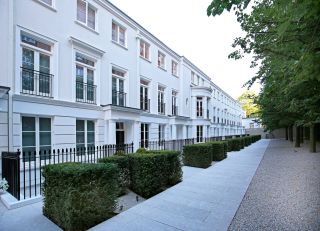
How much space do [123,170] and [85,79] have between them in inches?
278

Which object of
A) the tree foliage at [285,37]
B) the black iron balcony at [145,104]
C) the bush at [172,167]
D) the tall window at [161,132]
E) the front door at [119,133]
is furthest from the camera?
the tall window at [161,132]

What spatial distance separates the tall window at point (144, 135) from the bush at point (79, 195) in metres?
12.2

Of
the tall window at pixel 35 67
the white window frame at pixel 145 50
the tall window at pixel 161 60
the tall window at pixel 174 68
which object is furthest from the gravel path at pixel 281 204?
the tall window at pixel 174 68

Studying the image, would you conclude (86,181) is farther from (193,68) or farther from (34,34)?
(193,68)

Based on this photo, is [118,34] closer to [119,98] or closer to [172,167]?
[119,98]

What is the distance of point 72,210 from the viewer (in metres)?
4.36

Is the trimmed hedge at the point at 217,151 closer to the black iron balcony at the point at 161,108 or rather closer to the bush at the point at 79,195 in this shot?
the black iron balcony at the point at 161,108

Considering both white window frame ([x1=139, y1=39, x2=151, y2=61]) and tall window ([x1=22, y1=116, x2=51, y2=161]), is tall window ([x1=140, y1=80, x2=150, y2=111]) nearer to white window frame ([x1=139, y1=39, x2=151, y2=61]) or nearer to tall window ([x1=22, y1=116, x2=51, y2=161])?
white window frame ([x1=139, y1=39, x2=151, y2=61])

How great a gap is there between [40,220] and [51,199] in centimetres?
53

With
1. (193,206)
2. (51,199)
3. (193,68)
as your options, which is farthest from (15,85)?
(193,68)

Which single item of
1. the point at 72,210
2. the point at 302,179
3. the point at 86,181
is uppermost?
the point at 86,181

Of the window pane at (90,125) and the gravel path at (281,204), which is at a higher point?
the window pane at (90,125)

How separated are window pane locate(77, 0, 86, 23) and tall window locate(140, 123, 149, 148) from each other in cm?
845

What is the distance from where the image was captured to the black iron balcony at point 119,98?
1457 centimetres
